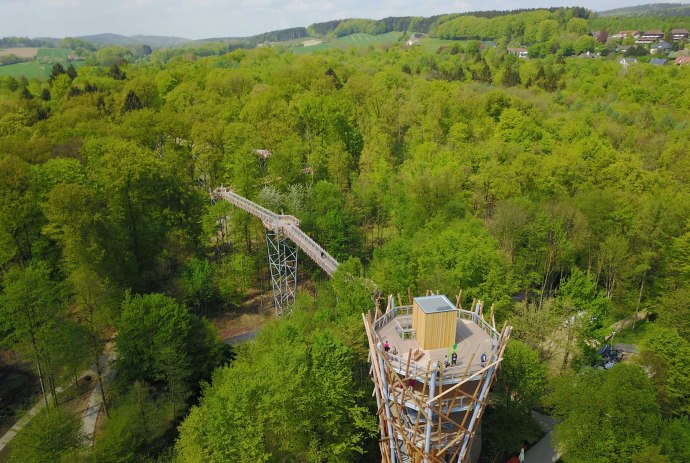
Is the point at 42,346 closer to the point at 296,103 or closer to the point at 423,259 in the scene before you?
the point at 423,259

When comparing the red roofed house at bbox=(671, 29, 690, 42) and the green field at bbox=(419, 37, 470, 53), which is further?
the green field at bbox=(419, 37, 470, 53)

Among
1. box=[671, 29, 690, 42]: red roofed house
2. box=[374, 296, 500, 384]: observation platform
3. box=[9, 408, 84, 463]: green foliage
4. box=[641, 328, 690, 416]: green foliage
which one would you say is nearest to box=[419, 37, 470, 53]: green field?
box=[671, 29, 690, 42]: red roofed house

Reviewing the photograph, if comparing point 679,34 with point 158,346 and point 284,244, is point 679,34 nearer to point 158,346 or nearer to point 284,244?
point 284,244

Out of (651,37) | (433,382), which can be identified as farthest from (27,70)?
(651,37)

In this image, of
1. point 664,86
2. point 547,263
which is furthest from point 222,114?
point 664,86

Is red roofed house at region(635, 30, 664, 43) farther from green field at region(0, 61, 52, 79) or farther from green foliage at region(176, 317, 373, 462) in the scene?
green field at region(0, 61, 52, 79)

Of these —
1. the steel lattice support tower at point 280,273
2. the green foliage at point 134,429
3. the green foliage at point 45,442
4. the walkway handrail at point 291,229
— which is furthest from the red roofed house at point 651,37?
the green foliage at point 45,442
